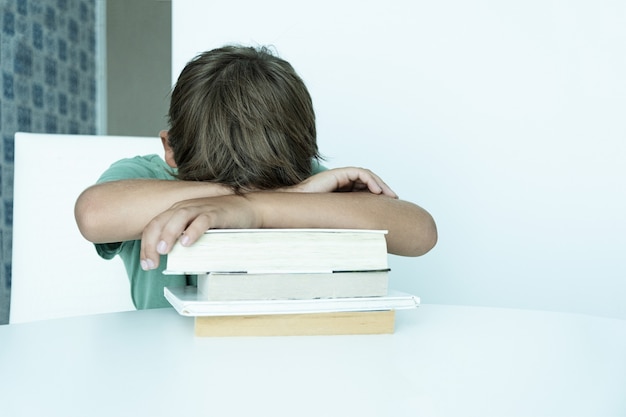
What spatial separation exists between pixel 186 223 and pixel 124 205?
0.17 meters

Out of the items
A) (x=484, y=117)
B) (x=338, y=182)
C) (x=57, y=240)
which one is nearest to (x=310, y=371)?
(x=338, y=182)

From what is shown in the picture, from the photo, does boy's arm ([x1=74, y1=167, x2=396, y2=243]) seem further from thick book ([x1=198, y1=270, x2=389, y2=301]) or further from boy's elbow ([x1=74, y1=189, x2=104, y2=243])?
thick book ([x1=198, y1=270, x2=389, y2=301])

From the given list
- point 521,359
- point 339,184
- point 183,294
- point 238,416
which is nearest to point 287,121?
point 339,184

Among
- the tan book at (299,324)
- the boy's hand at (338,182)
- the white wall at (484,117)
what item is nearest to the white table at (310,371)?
the tan book at (299,324)

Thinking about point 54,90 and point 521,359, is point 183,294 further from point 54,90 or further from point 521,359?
point 54,90

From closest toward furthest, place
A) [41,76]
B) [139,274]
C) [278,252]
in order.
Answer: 1. [278,252]
2. [139,274]
3. [41,76]

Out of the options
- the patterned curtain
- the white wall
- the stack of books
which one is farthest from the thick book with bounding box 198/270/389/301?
the patterned curtain

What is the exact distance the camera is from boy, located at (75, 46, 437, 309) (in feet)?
2.82

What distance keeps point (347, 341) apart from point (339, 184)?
33 cm

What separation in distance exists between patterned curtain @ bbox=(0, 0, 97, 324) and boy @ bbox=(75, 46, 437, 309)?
6.90 ft

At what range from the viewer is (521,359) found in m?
0.63

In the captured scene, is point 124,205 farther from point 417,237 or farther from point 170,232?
point 417,237

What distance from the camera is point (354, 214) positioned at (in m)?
0.90

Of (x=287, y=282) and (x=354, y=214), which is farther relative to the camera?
(x=354, y=214)
